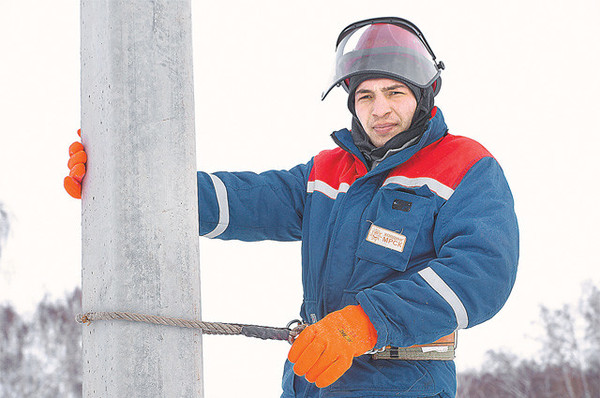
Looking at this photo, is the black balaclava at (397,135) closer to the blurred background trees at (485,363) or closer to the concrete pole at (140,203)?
the concrete pole at (140,203)

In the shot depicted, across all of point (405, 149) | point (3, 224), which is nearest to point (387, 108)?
Answer: point (405, 149)

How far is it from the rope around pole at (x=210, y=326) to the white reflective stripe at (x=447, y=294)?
44 centimetres

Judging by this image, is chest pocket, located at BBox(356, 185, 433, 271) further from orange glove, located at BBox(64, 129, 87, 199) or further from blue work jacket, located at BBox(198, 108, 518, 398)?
orange glove, located at BBox(64, 129, 87, 199)

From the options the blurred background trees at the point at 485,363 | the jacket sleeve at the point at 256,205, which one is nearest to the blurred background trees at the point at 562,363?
the blurred background trees at the point at 485,363

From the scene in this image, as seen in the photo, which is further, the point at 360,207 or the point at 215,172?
the point at 215,172

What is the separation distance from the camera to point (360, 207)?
258 cm

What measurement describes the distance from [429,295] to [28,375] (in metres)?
22.0

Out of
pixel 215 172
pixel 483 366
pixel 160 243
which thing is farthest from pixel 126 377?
pixel 483 366

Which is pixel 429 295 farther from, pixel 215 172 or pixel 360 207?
pixel 215 172

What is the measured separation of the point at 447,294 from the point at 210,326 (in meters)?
0.80

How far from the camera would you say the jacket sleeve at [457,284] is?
2.11 metres

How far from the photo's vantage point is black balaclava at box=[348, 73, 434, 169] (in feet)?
8.72

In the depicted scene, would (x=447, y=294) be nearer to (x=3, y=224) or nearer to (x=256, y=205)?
(x=256, y=205)

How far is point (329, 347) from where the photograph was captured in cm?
202
